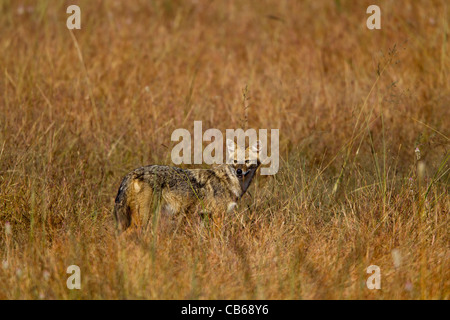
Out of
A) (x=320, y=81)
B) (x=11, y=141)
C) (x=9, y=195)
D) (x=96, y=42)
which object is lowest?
(x=9, y=195)

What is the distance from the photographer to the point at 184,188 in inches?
212

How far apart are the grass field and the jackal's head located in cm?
21

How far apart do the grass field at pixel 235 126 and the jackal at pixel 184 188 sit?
0.72 feet

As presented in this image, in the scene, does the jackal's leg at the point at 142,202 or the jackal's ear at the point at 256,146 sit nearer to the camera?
the jackal's leg at the point at 142,202

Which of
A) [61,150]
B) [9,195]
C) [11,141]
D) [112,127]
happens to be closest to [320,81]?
[112,127]

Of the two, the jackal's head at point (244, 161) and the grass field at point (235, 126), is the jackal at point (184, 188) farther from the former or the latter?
the grass field at point (235, 126)

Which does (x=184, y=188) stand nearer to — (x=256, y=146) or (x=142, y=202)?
(x=142, y=202)

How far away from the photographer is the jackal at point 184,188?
16.6 ft

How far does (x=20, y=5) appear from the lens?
10.7 m

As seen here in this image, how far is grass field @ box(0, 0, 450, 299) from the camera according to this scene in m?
3.99

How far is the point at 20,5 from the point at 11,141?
18.5ft

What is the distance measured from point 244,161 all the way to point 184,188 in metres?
0.76

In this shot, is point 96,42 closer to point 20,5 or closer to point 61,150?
point 20,5

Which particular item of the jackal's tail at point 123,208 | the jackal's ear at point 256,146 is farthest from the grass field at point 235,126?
the jackal's ear at point 256,146
